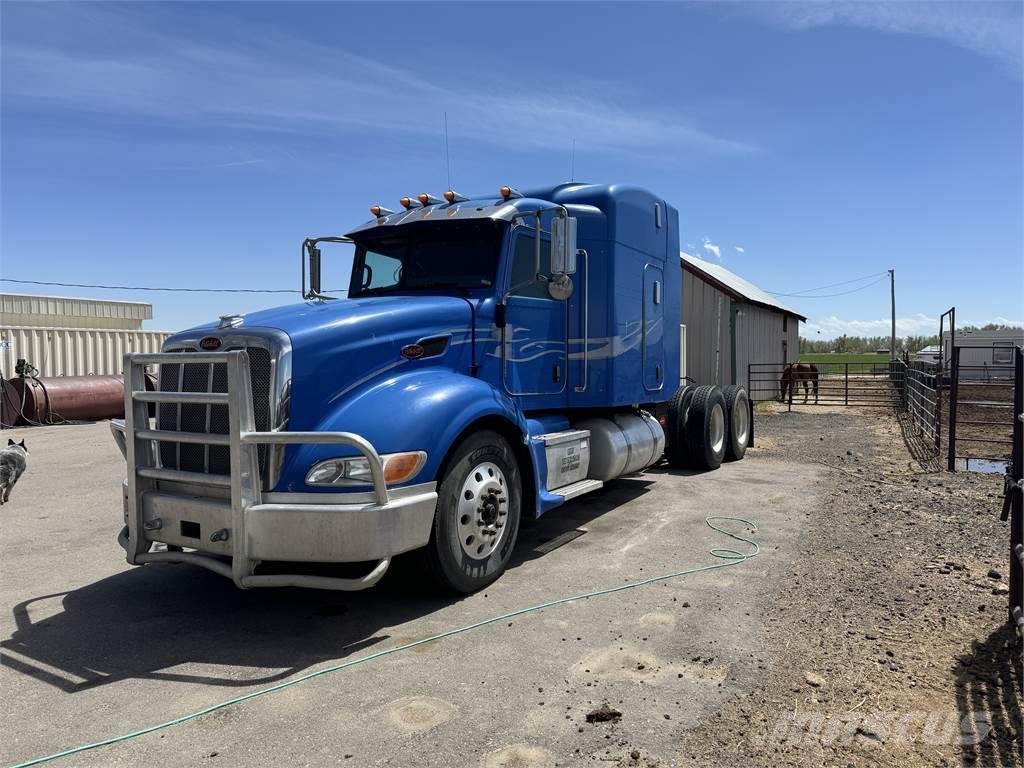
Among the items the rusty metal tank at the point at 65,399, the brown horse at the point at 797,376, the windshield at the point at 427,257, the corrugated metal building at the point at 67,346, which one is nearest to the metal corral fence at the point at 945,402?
the brown horse at the point at 797,376

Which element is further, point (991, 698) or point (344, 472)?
point (344, 472)

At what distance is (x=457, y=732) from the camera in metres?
3.15

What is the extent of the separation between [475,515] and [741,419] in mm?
7557

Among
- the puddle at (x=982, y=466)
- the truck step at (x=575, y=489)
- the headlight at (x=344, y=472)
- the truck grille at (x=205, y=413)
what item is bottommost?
the puddle at (x=982, y=466)

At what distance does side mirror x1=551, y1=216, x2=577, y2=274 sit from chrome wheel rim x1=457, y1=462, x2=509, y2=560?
1675mm

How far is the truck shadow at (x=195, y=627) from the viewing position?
12.5 feet

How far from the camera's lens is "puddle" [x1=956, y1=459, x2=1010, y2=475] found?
1032 centimetres

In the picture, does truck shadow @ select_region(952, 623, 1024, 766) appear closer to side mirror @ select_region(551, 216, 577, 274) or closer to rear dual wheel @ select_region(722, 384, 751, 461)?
side mirror @ select_region(551, 216, 577, 274)

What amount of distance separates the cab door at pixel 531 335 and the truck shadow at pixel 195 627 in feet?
5.01

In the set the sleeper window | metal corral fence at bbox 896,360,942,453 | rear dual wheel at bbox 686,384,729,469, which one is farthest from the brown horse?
the sleeper window

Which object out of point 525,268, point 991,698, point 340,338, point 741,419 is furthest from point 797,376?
point 340,338

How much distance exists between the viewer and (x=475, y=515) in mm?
4879

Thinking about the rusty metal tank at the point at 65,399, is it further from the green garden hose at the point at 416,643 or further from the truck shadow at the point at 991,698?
the truck shadow at the point at 991,698

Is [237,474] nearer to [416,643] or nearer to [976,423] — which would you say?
[416,643]
